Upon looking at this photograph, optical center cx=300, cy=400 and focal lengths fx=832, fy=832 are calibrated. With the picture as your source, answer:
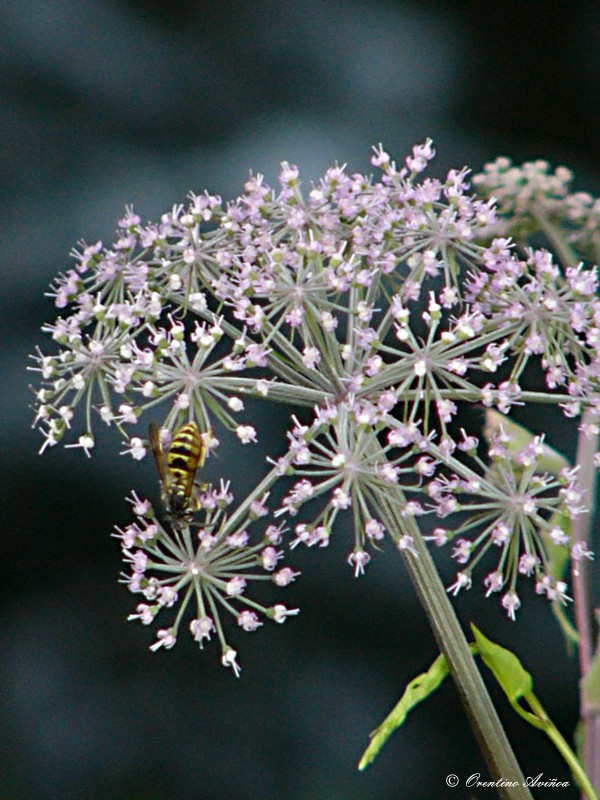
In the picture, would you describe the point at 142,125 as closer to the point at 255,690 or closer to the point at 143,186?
the point at 143,186

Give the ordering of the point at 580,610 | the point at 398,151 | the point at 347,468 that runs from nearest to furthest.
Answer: the point at 347,468, the point at 580,610, the point at 398,151

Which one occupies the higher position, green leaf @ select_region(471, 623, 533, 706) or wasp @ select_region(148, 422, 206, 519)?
wasp @ select_region(148, 422, 206, 519)

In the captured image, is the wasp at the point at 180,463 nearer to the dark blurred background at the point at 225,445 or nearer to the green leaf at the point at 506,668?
the green leaf at the point at 506,668

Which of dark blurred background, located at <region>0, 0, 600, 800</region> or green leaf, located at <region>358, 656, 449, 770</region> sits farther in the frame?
dark blurred background, located at <region>0, 0, 600, 800</region>

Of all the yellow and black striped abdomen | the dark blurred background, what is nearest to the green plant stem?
the yellow and black striped abdomen

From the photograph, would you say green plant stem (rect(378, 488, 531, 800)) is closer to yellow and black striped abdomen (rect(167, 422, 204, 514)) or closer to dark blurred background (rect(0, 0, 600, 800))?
yellow and black striped abdomen (rect(167, 422, 204, 514))

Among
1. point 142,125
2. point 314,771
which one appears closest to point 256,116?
point 142,125

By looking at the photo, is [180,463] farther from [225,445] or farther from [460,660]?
[225,445]
